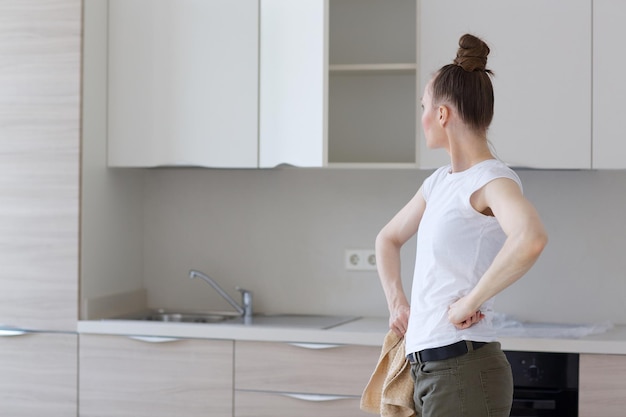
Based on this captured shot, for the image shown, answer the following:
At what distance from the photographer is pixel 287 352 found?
3.21 m

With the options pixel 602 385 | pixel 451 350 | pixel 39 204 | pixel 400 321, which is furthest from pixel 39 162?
pixel 602 385

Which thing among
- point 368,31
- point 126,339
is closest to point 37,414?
point 126,339

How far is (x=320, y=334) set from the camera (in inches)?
125

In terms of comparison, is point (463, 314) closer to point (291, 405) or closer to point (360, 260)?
point (291, 405)

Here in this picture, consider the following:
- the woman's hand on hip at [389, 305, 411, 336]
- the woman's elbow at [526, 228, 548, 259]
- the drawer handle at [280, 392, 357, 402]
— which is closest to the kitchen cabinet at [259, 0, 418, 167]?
the drawer handle at [280, 392, 357, 402]

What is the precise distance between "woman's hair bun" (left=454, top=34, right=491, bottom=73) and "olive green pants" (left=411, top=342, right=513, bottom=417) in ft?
1.99

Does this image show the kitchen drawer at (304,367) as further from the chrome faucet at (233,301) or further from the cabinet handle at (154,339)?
the chrome faucet at (233,301)

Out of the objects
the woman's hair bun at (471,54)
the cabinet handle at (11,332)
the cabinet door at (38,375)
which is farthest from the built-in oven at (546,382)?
the cabinet handle at (11,332)

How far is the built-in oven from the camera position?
9.93 feet

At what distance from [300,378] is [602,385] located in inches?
40.0

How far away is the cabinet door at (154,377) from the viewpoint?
3.27 metres

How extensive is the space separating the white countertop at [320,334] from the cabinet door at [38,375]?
13cm

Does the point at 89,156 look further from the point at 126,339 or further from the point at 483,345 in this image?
the point at 483,345

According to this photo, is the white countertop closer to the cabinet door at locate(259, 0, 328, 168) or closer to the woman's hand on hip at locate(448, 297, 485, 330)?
the cabinet door at locate(259, 0, 328, 168)
